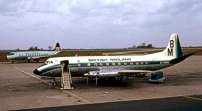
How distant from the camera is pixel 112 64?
23719 mm

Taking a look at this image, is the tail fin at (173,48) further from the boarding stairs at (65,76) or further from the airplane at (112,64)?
the boarding stairs at (65,76)

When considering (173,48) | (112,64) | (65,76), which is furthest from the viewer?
(173,48)

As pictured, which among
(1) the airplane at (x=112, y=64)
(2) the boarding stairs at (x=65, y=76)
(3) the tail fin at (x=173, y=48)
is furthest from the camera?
(3) the tail fin at (x=173, y=48)

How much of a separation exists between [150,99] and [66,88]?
9.07m

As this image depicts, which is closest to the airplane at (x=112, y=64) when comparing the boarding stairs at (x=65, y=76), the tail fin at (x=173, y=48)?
the tail fin at (x=173, y=48)

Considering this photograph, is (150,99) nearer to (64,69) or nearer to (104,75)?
(104,75)

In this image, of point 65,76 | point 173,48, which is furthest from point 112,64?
point 173,48

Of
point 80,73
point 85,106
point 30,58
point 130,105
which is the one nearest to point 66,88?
point 80,73

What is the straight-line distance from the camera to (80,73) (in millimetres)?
22734

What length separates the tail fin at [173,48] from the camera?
2698 cm

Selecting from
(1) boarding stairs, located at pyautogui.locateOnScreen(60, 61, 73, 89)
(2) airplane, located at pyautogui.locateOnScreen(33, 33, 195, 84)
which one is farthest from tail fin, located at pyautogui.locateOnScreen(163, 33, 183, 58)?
(1) boarding stairs, located at pyautogui.locateOnScreen(60, 61, 73, 89)

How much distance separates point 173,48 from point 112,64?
9.86 metres

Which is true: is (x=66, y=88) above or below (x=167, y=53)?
below

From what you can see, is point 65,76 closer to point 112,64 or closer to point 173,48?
point 112,64
